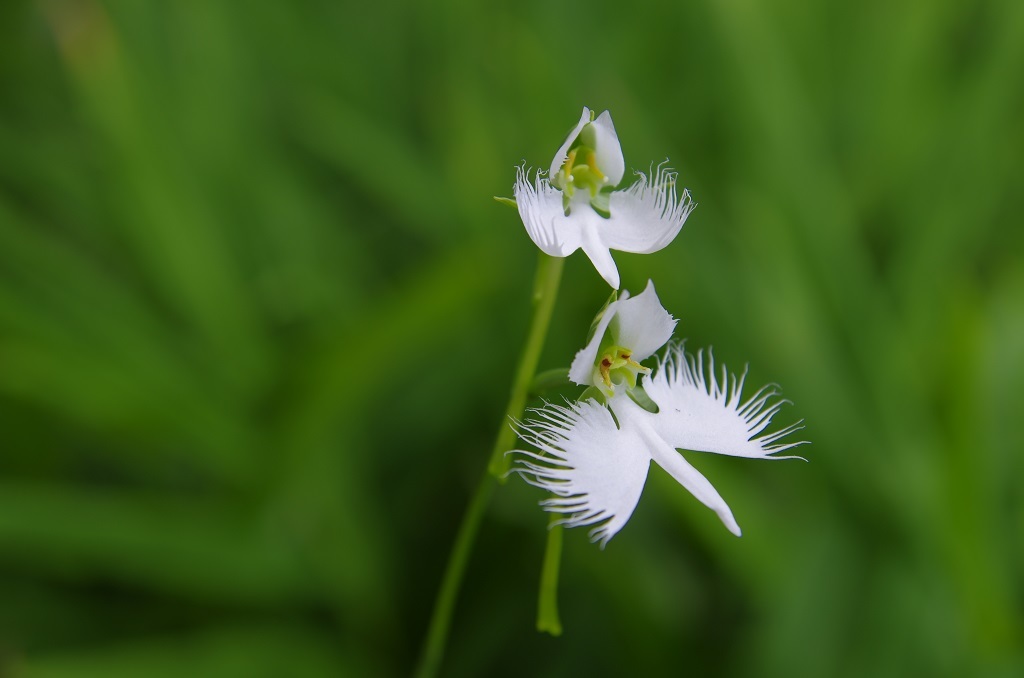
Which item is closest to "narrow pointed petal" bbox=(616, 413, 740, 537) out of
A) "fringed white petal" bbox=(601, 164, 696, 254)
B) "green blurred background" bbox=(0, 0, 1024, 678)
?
"fringed white petal" bbox=(601, 164, 696, 254)

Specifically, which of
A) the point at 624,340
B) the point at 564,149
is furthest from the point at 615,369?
the point at 564,149

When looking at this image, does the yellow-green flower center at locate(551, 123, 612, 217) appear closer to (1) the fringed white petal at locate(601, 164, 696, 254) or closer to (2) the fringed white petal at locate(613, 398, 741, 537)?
(1) the fringed white petal at locate(601, 164, 696, 254)

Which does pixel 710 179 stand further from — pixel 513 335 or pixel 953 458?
pixel 953 458

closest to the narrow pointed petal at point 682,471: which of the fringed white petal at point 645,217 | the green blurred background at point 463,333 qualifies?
the fringed white petal at point 645,217

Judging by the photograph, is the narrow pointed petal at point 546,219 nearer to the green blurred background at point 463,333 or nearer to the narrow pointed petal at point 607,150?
the narrow pointed petal at point 607,150

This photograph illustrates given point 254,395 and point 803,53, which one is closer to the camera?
point 254,395

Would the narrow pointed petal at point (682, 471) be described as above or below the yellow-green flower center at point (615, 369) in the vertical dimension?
below

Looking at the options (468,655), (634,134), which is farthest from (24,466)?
(634,134)
